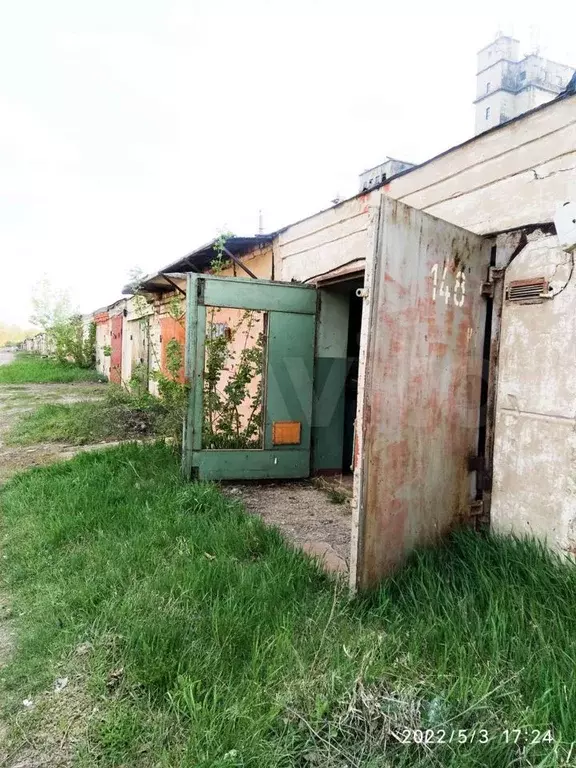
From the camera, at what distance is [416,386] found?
286cm

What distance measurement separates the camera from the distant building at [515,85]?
575cm

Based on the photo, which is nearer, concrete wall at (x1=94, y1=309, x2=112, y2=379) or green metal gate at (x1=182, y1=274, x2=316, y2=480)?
green metal gate at (x1=182, y1=274, x2=316, y2=480)

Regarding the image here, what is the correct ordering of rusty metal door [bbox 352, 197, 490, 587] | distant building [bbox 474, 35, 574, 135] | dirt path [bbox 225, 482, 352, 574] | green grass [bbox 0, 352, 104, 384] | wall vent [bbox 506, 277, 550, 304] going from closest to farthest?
rusty metal door [bbox 352, 197, 490, 587], wall vent [bbox 506, 277, 550, 304], dirt path [bbox 225, 482, 352, 574], distant building [bbox 474, 35, 574, 135], green grass [bbox 0, 352, 104, 384]

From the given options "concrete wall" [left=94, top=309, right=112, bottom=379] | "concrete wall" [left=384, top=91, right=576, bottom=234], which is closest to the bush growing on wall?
"concrete wall" [left=94, top=309, right=112, bottom=379]

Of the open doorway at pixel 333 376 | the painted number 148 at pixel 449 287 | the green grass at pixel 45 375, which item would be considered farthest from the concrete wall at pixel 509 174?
the green grass at pixel 45 375

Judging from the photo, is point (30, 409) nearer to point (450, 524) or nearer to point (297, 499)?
point (297, 499)

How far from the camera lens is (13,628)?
8.78ft

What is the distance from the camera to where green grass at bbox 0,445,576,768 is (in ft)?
5.46

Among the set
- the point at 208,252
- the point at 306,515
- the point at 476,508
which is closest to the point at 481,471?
the point at 476,508

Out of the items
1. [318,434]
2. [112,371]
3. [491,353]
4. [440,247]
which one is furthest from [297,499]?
[112,371]

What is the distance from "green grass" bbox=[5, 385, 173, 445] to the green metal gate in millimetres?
1396

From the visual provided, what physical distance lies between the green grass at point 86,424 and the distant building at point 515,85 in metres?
5.24

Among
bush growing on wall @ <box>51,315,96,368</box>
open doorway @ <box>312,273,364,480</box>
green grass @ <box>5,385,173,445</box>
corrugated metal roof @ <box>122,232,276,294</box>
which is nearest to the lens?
open doorway @ <box>312,273,364,480</box>

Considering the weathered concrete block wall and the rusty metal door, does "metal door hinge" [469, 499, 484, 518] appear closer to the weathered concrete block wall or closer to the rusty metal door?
the rusty metal door
